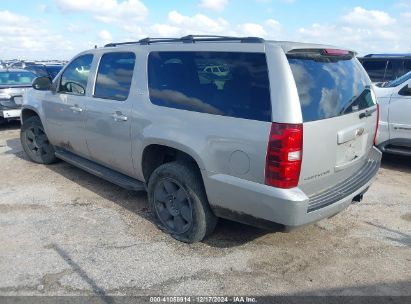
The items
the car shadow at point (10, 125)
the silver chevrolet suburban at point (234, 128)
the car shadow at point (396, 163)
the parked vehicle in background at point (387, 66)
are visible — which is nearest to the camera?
the silver chevrolet suburban at point (234, 128)

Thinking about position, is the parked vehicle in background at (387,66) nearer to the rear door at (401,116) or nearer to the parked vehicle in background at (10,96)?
the rear door at (401,116)

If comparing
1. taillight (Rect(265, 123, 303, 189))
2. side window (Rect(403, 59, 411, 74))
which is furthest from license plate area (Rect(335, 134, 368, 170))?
side window (Rect(403, 59, 411, 74))

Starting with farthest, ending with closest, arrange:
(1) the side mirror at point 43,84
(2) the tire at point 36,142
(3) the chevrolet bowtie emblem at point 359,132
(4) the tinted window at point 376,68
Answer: (4) the tinted window at point 376,68 → (2) the tire at point 36,142 → (1) the side mirror at point 43,84 → (3) the chevrolet bowtie emblem at point 359,132

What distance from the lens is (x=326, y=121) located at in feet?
9.89

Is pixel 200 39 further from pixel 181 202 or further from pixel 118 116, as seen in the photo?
pixel 181 202

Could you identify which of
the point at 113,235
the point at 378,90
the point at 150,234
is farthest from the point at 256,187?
the point at 378,90

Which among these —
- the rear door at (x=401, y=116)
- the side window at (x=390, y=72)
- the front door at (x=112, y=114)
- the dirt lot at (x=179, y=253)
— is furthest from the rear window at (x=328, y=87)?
the side window at (x=390, y=72)

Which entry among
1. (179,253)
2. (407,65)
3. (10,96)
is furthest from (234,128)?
(10,96)

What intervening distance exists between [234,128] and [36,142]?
14.7 ft

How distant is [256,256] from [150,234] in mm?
1131

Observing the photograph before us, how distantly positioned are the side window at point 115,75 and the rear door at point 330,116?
1930 millimetres

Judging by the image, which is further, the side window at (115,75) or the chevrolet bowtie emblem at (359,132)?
the side window at (115,75)

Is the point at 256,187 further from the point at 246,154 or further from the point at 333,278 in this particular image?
the point at 333,278

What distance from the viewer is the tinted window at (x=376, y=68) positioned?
8.96 metres
